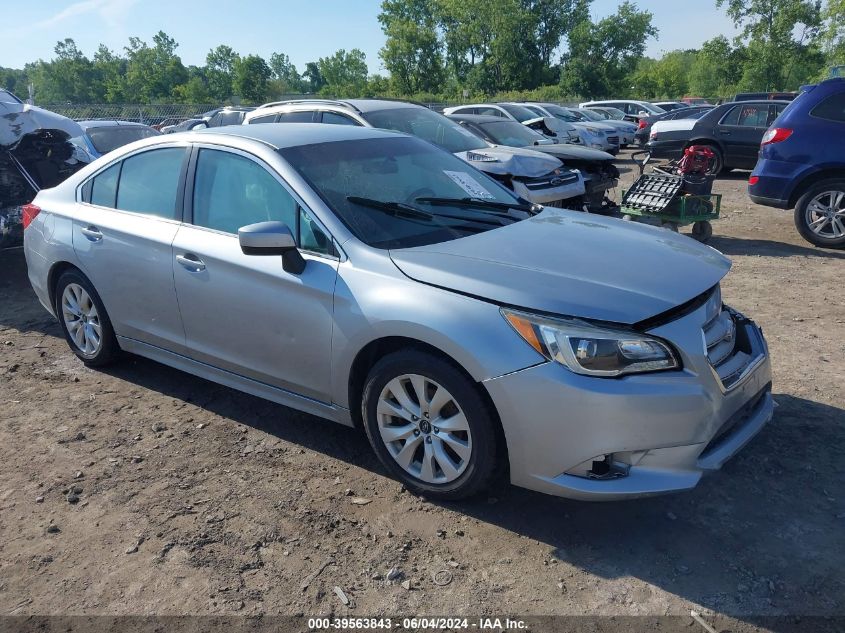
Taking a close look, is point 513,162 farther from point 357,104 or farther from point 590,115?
point 590,115

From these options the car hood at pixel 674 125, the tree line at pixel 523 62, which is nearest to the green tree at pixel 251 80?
the tree line at pixel 523 62

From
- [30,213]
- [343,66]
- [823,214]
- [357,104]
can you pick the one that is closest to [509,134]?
[357,104]

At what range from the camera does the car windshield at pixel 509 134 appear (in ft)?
34.7

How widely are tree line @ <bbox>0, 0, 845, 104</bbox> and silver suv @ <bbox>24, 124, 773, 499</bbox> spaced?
4587 cm

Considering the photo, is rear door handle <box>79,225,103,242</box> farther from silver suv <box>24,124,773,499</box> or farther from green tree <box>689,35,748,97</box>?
green tree <box>689,35,748,97</box>

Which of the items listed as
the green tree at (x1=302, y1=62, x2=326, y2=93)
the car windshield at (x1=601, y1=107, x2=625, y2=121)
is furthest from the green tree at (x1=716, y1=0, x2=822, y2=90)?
the green tree at (x1=302, y1=62, x2=326, y2=93)

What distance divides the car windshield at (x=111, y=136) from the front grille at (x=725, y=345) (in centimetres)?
1053

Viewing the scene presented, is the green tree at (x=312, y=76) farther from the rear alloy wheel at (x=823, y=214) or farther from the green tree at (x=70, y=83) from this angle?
the rear alloy wheel at (x=823, y=214)

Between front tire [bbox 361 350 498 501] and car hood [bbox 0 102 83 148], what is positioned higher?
car hood [bbox 0 102 83 148]

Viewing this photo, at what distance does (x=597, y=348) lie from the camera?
285cm

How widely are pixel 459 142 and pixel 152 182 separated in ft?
16.7

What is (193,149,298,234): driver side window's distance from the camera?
3.77m

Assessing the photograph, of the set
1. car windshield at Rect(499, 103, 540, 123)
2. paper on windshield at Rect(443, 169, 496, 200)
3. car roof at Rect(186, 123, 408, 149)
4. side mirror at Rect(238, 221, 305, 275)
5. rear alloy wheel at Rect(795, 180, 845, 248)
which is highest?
car roof at Rect(186, 123, 408, 149)

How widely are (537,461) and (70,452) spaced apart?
8.83ft
